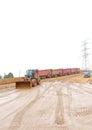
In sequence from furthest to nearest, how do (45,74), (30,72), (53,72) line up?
1. (53,72)
2. (45,74)
3. (30,72)

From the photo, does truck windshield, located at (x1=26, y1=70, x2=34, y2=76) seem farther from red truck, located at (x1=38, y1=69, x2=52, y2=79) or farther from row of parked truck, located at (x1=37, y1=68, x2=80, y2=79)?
red truck, located at (x1=38, y1=69, x2=52, y2=79)

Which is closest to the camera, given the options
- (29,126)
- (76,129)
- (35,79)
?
(76,129)

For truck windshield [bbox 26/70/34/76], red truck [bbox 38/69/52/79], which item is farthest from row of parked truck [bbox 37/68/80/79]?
truck windshield [bbox 26/70/34/76]

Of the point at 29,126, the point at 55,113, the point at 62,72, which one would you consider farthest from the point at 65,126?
the point at 62,72

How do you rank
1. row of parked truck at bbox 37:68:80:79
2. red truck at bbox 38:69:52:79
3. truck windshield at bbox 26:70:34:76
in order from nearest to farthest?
truck windshield at bbox 26:70:34:76, red truck at bbox 38:69:52:79, row of parked truck at bbox 37:68:80:79

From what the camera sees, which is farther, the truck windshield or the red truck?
the red truck

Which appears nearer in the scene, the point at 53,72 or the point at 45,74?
the point at 45,74

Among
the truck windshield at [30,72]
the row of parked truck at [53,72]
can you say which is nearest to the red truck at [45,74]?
the row of parked truck at [53,72]

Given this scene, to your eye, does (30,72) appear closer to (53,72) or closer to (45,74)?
(45,74)

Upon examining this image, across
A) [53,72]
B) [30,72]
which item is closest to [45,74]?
→ [53,72]

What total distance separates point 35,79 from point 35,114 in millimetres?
22486

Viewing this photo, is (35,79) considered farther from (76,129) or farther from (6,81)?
(76,129)

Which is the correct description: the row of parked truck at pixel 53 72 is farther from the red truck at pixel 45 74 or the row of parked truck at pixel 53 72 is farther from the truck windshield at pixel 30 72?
the truck windshield at pixel 30 72

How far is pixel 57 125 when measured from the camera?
35.6 feet
